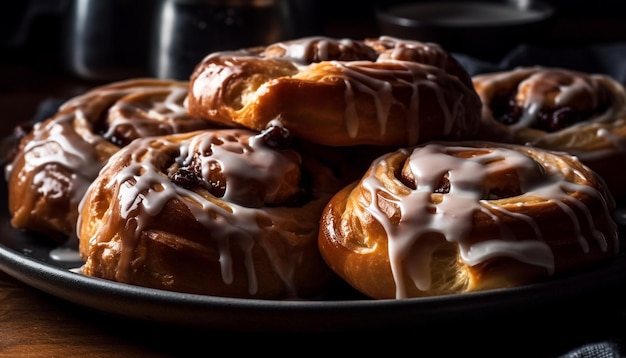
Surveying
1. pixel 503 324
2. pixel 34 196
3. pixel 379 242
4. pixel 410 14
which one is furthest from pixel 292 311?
pixel 410 14

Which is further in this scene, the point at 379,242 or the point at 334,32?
the point at 334,32

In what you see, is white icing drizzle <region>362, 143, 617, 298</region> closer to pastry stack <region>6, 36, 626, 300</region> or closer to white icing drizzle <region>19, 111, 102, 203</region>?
pastry stack <region>6, 36, 626, 300</region>

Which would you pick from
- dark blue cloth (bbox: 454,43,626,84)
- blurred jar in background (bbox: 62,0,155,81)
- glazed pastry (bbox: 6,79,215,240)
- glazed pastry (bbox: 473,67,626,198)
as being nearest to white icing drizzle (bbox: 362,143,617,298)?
glazed pastry (bbox: 473,67,626,198)

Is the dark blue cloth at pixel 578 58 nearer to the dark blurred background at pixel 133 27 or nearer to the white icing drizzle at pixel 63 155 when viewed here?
the dark blurred background at pixel 133 27

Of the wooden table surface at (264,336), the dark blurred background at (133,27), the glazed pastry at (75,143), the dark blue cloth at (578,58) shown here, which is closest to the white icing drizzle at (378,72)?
the glazed pastry at (75,143)

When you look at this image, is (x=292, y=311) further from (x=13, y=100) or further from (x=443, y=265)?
(x=13, y=100)

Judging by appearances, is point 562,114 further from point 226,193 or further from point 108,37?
point 108,37
